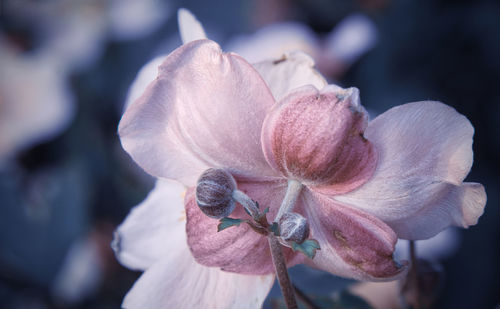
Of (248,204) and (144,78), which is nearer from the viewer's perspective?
(248,204)

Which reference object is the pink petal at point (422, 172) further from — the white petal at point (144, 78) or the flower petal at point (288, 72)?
the white petal at point (144, 78)

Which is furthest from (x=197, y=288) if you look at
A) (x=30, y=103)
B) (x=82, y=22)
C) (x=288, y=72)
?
(x=82, y=22)

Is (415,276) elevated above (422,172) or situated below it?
below

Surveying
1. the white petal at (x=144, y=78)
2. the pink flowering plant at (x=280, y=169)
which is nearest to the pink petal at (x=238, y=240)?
the pink flowering plant at (x=280, y=169)

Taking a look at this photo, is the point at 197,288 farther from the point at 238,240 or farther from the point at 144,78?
the point at 144,78

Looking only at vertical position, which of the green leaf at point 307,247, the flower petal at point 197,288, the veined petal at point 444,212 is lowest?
the flower petal at point 197,288
